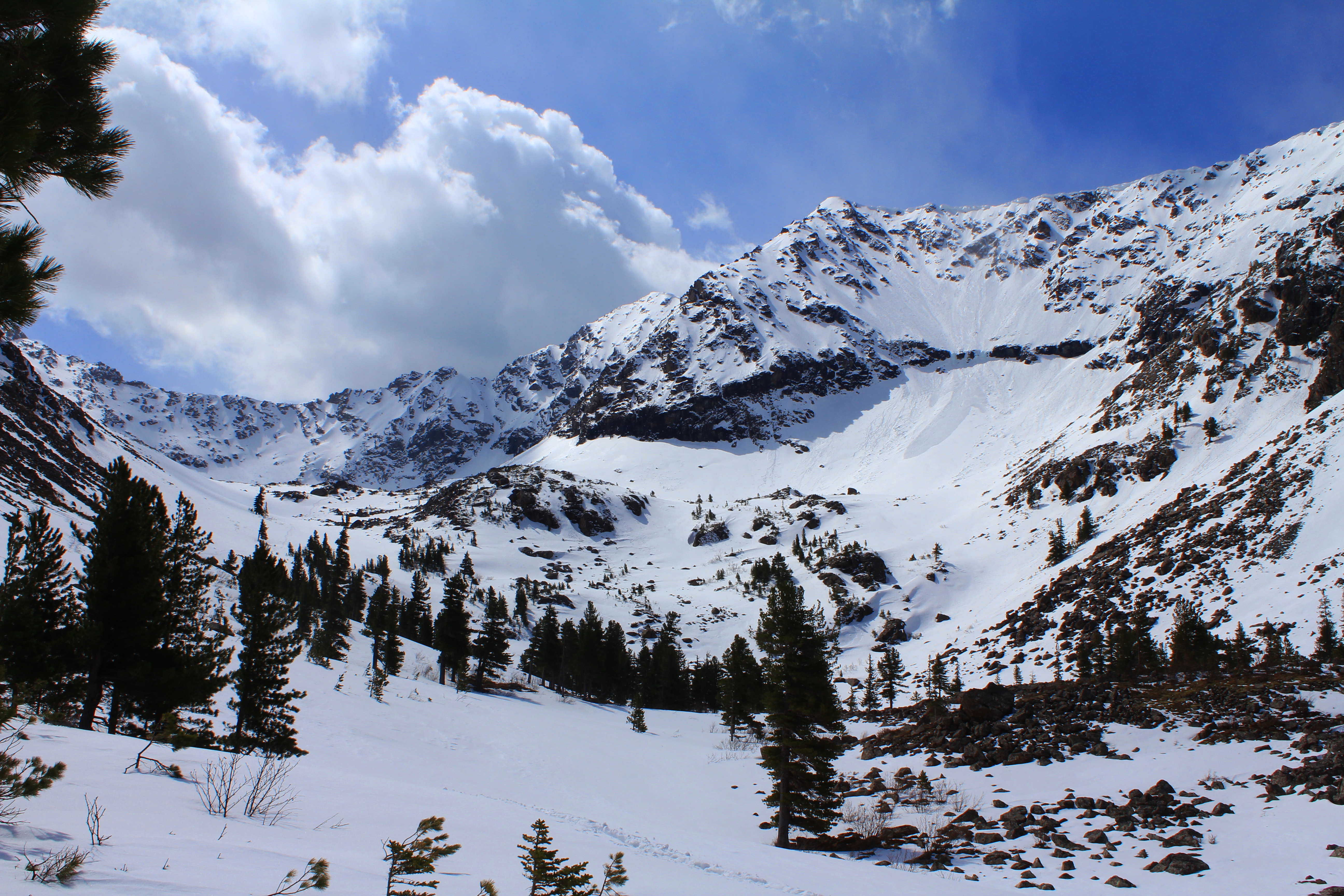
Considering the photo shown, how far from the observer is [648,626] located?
294 ft

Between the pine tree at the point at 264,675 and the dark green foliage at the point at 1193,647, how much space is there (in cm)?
4357

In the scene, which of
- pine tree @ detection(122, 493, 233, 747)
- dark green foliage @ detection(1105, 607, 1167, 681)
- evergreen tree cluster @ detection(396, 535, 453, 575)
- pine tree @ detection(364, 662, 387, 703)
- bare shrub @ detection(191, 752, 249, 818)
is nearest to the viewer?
bare shrub @ detection(191, 752, 249, 818)

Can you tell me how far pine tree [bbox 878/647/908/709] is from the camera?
51.3 m

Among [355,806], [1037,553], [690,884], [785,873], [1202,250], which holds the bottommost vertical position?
[785,873]

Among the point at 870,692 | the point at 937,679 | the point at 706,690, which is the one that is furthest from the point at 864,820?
the point at 706,690

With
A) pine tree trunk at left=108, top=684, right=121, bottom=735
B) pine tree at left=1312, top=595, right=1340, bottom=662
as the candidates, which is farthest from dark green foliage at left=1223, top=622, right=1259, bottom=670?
pine tree trunk at left=108, top=684, right=121, bottom=735

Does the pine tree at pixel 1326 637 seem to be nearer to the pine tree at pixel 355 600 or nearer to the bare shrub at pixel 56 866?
the bare shrub at pixel 56 866

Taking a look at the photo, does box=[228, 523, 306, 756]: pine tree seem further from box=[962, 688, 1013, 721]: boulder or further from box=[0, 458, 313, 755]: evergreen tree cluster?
box=[962, 688, 1013, 721]: boulder

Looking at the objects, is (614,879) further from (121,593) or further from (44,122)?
(121,593)

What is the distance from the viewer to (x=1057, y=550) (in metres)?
73.6

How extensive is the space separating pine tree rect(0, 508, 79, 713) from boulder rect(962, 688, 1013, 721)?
29455 mm

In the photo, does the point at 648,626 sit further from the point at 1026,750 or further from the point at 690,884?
the point at 690,884

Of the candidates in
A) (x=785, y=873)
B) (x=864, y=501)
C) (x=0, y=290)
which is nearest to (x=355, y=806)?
(x=785, y=873)

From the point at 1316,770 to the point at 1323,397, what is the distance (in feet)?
309
